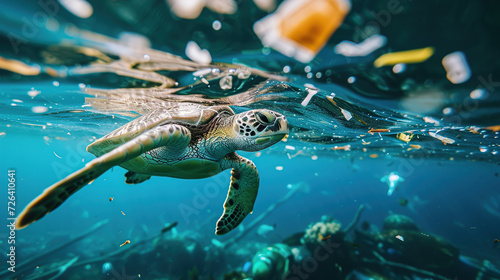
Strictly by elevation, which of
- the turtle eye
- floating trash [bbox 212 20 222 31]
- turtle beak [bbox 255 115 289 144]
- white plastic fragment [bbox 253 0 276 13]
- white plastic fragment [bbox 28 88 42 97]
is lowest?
turtle beak [bbox 255 115 289 144]

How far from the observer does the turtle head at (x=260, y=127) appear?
338 centimetres

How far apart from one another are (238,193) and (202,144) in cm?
144

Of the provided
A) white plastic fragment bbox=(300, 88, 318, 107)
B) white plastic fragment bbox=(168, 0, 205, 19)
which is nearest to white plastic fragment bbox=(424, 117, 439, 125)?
white plastic fragment bbox=(300, 88, 318, 107)

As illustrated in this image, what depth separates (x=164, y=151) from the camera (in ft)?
12.2

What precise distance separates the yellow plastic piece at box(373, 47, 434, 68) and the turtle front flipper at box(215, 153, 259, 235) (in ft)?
9.60

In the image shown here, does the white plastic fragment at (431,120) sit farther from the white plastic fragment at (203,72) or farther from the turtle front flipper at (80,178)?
the turtle front flipper at (80,178)

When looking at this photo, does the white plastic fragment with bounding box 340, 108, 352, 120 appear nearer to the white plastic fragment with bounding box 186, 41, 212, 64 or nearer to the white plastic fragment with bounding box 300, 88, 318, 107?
the white plastic fragment with bounding box 300, 88, 318, 107

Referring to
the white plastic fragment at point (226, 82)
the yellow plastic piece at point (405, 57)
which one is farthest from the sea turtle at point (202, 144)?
the yellow plastic piece at point (405, 57)

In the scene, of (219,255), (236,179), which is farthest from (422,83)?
(219,255)

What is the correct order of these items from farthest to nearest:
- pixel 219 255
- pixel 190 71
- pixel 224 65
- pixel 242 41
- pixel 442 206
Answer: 1. pixel 442 206
2. pixel 219 255
3. pixel 190 71
4. pixel 224 65
5. pixel 242 41

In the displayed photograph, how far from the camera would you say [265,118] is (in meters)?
3.39

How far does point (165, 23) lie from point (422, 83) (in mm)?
4892

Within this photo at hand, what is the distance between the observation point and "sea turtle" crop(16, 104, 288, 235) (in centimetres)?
293

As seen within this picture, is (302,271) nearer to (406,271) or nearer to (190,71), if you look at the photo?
(406,271)
